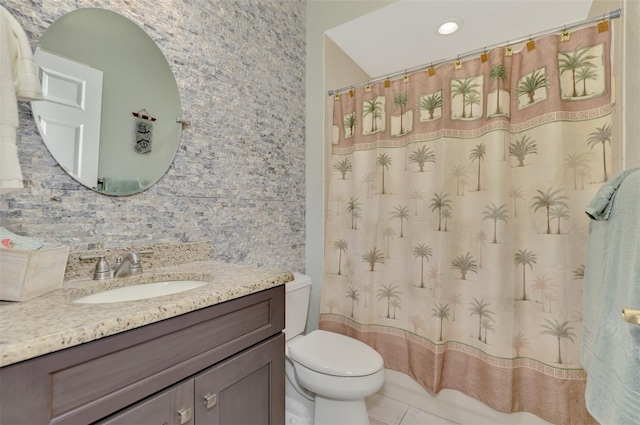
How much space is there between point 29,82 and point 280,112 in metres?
1.18

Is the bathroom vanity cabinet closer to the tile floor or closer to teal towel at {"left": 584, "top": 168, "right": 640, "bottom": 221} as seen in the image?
the tile floor

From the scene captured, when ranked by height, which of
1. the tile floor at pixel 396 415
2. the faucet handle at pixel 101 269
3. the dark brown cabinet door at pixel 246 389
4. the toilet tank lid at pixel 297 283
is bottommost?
the tile floor at pixel 396 415

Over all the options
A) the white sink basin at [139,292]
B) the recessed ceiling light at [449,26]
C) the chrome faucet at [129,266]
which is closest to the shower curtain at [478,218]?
the recessed ceiling light at [449,26]

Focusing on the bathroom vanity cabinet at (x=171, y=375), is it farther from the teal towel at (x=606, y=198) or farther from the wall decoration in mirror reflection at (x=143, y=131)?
the teal towel at (x=606, y=198)

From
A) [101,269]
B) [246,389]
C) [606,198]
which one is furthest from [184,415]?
[606,198]

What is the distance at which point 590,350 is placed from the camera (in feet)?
2.84

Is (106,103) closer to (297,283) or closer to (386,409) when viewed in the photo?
(297,283)

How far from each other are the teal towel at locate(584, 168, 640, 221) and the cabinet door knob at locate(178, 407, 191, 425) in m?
1.24

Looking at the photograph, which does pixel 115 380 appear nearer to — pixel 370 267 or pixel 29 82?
pixel 29 82

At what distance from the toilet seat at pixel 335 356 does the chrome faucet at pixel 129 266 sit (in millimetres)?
798

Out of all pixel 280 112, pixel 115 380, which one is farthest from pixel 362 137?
pixel 115 380

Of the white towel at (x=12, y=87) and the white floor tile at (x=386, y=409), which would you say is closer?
the white towel at (x=12, y=87)

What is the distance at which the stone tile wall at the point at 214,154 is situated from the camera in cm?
94

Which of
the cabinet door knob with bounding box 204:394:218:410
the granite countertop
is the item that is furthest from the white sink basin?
the cabinet door knob with bounding box 204:394:218:410
